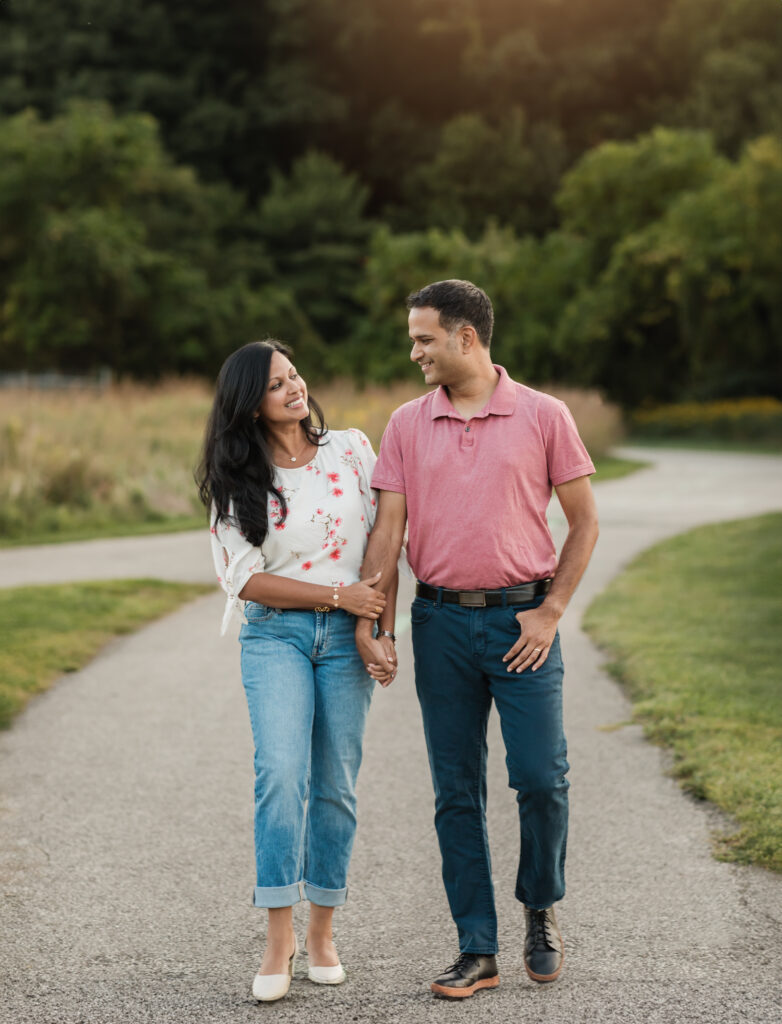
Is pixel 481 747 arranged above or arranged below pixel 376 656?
below

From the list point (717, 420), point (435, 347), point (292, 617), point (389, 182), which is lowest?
point (717, 420)

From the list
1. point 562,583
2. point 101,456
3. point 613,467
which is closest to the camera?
point 562,583

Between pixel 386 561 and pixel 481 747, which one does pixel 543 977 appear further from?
pixel 386 561

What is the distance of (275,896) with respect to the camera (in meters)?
3.30

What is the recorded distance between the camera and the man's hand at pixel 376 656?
3.42 m

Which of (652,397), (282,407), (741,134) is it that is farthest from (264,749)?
(741,134)

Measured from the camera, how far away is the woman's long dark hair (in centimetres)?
340

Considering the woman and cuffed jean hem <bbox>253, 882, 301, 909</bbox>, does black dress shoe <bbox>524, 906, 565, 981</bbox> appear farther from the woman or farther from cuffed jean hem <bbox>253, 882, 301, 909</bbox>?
cuffed jean hem <bbox>253, 882, 301, 909</bbox>

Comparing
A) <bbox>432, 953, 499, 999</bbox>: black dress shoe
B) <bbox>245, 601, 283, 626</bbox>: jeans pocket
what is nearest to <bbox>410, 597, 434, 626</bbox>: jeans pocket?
<bbox>245, 601, 283, 626</bbox>: jeans pocket

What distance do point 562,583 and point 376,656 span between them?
54 cm

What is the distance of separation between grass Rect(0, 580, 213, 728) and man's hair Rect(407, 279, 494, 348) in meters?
4.01

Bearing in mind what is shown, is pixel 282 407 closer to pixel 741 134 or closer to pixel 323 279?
pixel 323 279

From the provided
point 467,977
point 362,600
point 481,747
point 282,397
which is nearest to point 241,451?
point 282,397

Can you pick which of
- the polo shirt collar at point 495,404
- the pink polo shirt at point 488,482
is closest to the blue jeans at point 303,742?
the pink polo shirt at point 488,482
